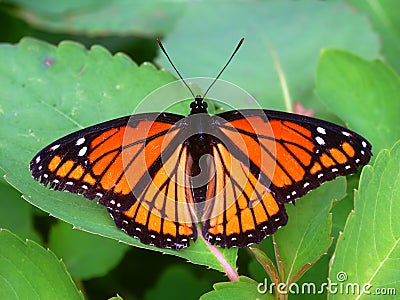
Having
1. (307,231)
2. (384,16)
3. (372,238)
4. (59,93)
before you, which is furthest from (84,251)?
(384,16)

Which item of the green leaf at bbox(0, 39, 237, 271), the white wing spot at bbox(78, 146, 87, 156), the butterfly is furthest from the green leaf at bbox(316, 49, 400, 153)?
the white wing spot at bbox(78, 146, 87, 156)

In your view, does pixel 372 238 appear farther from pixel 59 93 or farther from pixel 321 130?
pixel 59 93

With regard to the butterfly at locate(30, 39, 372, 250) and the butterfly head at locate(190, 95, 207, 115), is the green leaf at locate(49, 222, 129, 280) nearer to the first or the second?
the butterfly at locate(30, 39, 372, 250)

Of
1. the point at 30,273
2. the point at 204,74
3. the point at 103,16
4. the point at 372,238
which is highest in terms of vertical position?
the point at 103,16

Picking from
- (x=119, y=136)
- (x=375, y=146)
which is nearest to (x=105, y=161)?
(x=119, y=136)

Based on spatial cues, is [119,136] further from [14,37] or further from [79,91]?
[14,37]

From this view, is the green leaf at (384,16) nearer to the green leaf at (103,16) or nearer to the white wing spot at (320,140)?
the green leaf at (103,16)
